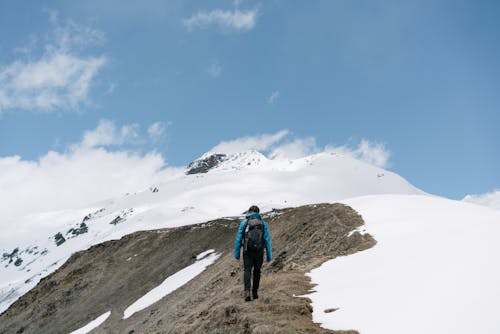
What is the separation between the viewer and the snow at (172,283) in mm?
35938

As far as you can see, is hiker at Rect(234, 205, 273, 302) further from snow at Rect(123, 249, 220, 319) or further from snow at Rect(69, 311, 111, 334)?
snow at Rect(69, 311, 111, 334)

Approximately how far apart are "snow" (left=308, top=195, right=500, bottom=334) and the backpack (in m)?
2.24

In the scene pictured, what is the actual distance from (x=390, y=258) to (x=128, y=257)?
46.6 meters

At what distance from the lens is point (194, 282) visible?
34.8m

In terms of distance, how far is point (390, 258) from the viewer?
52.9ft

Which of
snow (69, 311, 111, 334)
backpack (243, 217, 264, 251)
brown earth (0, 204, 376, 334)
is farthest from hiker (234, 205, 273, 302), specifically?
snow (69, 311, 111, 334)

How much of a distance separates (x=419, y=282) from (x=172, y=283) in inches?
1202

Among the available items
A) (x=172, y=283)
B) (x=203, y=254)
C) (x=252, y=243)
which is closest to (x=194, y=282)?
(x=172, y=283)

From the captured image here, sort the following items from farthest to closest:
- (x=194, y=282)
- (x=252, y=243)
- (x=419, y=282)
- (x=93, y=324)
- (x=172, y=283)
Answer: (x=172, y=283), (x=93, y=324), (x=194, y=282), (x=252, y=243), (x=419, y=282)

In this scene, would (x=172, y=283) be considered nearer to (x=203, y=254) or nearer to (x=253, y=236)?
(x=203, y=254)

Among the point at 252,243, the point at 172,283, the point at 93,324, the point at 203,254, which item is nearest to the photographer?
the point at 252,243

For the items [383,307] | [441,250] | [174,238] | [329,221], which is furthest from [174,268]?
[383,307]

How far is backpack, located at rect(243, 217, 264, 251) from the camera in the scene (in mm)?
13820

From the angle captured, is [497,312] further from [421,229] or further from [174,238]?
[174,238]
